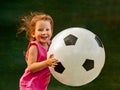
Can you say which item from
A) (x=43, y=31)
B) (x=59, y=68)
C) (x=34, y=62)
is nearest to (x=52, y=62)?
(x=59, y=68)

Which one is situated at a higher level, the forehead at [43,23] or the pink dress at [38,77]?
the forehead at [43,23]

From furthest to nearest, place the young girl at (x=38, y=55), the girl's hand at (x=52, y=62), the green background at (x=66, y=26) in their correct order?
the green background at (x=66, y=26) → the young girl at (x=38, y=55) → the girl's hand at (x=52, y=62)

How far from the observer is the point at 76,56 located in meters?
4.35

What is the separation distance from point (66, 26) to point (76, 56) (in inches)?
152

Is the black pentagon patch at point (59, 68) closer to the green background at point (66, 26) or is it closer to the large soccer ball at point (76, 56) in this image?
the large soccer ball at point (76, 56)

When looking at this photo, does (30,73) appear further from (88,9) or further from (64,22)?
(88,9)

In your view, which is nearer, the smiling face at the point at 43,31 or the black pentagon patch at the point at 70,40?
the black pentagon patch at the point at 70,40

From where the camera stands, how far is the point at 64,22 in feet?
27.5

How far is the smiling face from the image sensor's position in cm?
460

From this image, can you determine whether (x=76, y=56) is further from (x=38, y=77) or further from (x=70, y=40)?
(x=38, y=77)

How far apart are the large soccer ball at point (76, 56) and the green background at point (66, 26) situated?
1913mm

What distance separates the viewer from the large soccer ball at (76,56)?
4.36 m

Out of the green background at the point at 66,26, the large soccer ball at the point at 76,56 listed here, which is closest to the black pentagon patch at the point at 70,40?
the large soccer ball at the point at 76,56

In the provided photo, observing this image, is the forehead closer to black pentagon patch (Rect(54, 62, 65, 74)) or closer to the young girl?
the young girl
